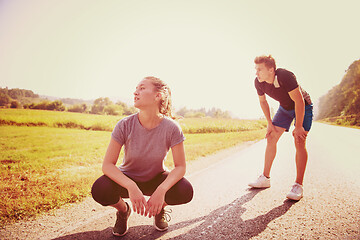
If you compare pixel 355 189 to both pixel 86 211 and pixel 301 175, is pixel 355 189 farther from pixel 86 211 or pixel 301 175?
pixel 86 211

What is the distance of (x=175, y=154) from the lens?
7.38ft

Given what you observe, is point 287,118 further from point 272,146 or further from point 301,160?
point 301,160

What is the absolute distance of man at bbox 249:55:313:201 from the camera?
317cm

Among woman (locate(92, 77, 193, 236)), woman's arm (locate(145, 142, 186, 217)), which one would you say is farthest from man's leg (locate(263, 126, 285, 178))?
woman's arm (locate(145, 142, 186, 217))

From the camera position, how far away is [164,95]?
2355 mm

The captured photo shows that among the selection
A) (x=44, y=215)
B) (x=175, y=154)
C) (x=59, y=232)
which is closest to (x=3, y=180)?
(x=44, y=215)

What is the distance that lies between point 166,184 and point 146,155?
1.28 feet

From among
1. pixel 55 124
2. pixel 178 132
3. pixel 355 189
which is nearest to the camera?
pixel 178 132

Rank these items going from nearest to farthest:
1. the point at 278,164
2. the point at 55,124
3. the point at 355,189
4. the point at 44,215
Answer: the point at 44,215
the point at 355,189
the point at 278,164
the point at 55,124

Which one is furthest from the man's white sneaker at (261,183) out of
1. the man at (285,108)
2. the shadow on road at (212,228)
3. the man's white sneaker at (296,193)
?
the shadow on road at (212,228)

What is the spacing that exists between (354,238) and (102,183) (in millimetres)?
2664

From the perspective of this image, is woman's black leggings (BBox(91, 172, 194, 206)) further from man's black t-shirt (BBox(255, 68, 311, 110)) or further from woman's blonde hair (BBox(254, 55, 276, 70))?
woman's blonde hair (BBox(254, 55, 276, 70))

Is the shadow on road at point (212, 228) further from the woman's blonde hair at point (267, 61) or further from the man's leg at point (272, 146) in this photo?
the woman's blonde hair at point (267, 61)

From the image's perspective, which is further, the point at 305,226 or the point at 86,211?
the point at 86,211
